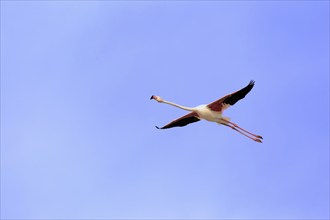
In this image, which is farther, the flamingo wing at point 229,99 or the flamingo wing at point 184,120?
the flamingo wing at point 184,120

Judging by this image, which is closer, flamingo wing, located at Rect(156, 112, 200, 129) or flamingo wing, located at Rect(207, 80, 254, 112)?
flamingo wing, located at Rect(207, 80, 254, 112)

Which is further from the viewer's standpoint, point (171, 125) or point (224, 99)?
point (171, 125)

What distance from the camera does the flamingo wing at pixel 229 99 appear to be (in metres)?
43.2

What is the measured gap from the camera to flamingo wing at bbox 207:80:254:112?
4316 centimetres

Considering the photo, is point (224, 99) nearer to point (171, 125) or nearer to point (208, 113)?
point (208, 113)

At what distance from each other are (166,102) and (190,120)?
2.19 m

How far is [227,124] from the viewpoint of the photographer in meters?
45.9

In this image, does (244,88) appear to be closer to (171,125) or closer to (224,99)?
(224,99)

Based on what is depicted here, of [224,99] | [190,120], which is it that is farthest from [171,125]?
[224,99]

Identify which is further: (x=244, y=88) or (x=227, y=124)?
(x=227, y=124)

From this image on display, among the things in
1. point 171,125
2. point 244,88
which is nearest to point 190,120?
point 171,125

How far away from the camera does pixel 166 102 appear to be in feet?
148

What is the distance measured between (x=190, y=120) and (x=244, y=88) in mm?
4695

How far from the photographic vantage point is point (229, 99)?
44188 mm
